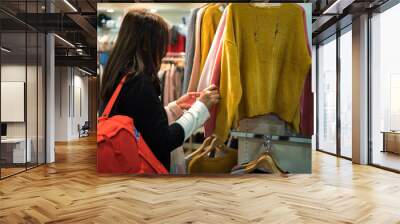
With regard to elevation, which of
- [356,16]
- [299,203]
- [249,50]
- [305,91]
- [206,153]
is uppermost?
[356,16]

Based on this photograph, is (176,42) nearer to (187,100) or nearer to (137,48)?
(137,48)

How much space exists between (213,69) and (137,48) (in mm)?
1198

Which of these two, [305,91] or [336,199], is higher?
[305,91]

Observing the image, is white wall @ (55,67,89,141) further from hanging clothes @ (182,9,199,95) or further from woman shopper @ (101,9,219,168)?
hanging clothes @ (182,9,199,95)

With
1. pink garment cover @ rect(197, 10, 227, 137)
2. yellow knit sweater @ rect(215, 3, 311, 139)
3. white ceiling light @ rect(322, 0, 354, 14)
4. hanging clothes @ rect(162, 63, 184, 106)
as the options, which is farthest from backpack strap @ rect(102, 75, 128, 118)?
white ceiling light @ rect(322, 0, 354, 14)

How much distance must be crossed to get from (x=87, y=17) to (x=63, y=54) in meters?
4.84

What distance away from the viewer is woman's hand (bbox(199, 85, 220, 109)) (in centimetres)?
597

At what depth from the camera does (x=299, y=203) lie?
438 cm

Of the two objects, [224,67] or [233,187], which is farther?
[224,67]

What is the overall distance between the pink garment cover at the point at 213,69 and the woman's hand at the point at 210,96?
6cm

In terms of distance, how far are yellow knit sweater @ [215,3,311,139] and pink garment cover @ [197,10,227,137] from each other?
67 millimetres

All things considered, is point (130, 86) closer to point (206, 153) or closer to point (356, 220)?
point (206, 153)

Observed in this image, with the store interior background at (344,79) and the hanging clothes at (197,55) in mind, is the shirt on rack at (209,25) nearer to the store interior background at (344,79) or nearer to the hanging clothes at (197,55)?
the hanging clothes at (197,55)

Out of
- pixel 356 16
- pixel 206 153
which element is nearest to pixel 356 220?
pixel 206 153
